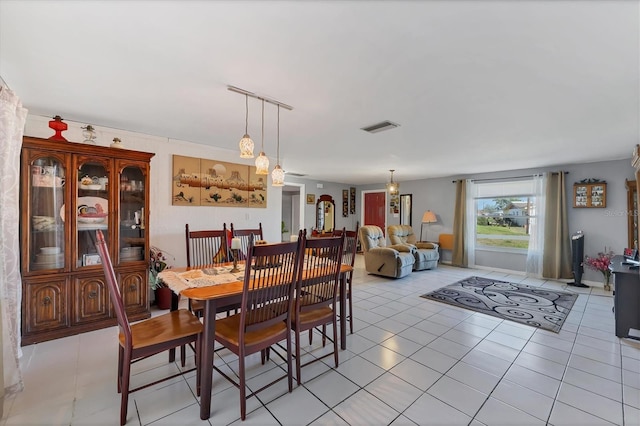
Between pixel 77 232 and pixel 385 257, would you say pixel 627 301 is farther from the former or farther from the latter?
pixel 77 232

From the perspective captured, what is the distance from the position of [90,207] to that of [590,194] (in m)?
7.79

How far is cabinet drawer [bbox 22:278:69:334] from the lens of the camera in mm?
2557

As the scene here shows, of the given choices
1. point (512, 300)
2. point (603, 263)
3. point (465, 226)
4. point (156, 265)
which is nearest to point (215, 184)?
point (156, 265)

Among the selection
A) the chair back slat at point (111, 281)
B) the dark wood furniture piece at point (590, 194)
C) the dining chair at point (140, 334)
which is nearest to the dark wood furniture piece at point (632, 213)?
the dark wood furniture piece at point (590, 194)

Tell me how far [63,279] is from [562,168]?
26.2 ft

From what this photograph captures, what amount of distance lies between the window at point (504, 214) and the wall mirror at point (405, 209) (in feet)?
5.70

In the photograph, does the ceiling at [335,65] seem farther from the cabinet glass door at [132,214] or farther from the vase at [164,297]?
the vase at [164,297]

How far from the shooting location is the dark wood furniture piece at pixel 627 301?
2.80 meters

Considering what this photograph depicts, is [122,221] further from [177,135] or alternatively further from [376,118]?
[376,118]

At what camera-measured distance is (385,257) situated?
541cm

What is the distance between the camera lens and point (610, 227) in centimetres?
482

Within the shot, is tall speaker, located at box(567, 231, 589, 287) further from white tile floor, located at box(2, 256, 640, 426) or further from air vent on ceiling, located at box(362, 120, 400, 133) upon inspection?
air vent on ceiling, located at box(362, 120, 400, 133)

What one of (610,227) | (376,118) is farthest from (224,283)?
(610,227)

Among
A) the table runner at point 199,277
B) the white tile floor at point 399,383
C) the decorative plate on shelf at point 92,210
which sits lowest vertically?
the white tile floor at point 399,383
